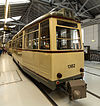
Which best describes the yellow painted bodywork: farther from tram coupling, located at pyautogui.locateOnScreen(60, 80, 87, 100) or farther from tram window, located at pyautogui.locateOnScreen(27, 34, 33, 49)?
tram window, located at pyautogui.locateOnScreen(27, 34, 33, 49)

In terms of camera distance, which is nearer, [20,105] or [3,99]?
[20,105]

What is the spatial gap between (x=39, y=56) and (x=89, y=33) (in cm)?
1286

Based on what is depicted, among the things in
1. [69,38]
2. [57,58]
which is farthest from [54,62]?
[69,38]

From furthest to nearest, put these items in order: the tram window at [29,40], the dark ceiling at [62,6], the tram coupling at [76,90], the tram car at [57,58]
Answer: the dark ceiling at [62,6] < the tram window at [29,40] < the tram car at [57,58] < the tram coupling at [76,90]

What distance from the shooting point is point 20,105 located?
80.8 inches

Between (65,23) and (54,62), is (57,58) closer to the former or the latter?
(54,62)

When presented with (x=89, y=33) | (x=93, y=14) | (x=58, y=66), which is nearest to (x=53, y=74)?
(x=58, y=66)

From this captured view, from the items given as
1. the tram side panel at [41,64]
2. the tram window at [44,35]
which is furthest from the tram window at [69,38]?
the tram side panel at [41,64]

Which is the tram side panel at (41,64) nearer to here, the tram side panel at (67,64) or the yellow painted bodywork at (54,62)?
the yellow painted bodywork at (54,62)

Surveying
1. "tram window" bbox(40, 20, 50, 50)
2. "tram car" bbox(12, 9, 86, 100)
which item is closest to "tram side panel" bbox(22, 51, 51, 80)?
"tram car" bbox(12, 9, 86, 100)

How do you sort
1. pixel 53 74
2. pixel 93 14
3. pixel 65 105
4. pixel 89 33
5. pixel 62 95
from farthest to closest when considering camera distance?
1. pixel 89 33
2. pixel 93 14
3. pixel 62 95
4. pixel 53 74
5. pixel 65 105

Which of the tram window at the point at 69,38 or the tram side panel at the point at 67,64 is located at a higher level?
the tram window at the point at 69,38

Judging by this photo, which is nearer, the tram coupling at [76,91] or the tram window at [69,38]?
the tram coupling at [76,91]

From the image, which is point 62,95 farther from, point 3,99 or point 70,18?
point 70,18
